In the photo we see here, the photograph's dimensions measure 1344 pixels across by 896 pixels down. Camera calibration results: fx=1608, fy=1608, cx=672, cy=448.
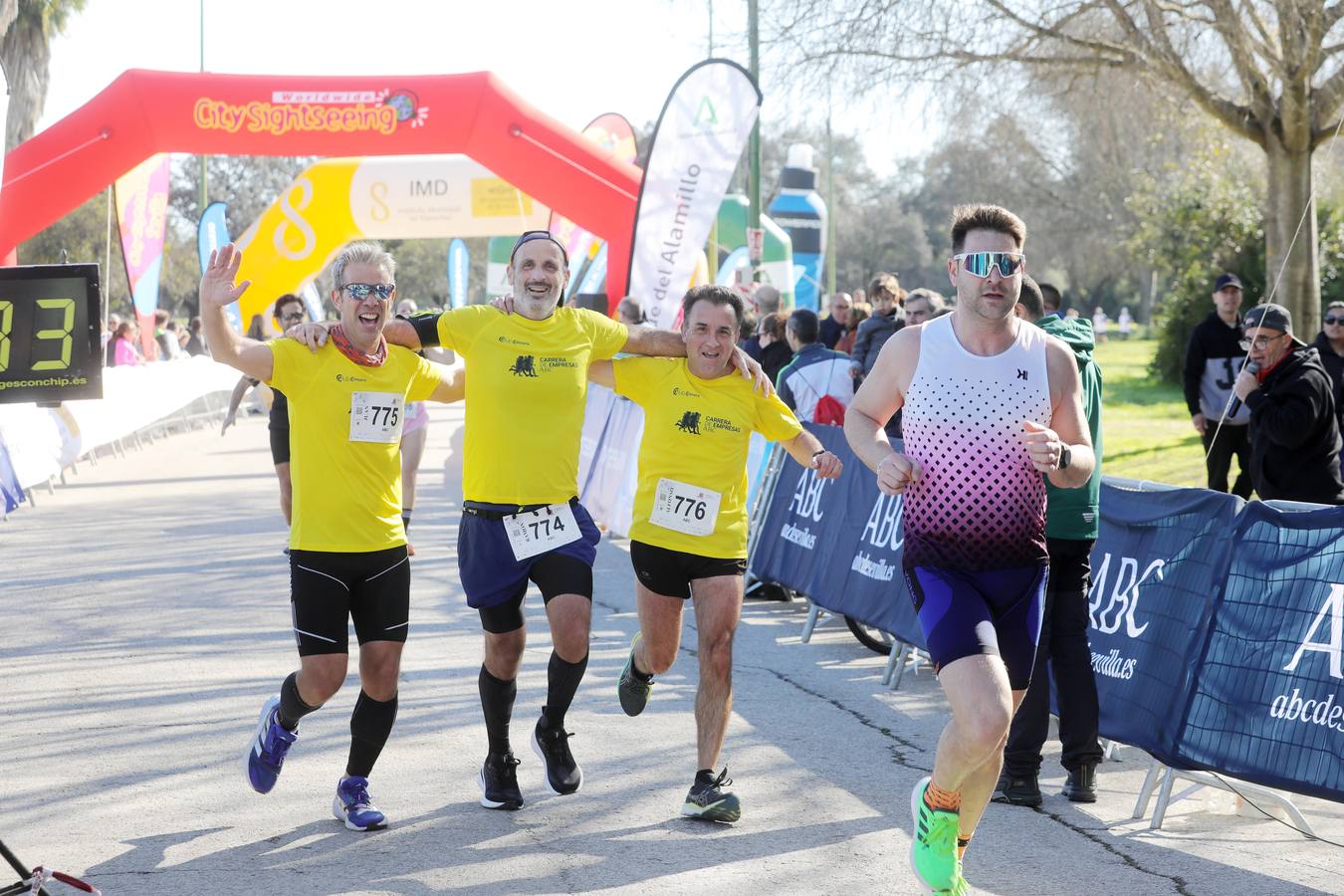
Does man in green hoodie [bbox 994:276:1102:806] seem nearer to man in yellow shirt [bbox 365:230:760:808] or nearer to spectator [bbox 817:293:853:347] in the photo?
man in yellow shirt [bbox 365:230:760:808]

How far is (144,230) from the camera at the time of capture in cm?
2731

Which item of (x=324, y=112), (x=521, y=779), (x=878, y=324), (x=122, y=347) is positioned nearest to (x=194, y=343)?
(x=122, y=347)

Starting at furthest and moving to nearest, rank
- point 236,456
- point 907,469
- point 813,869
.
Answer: point 236,456 → point 813,869 → point 907,469

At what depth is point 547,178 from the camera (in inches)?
695

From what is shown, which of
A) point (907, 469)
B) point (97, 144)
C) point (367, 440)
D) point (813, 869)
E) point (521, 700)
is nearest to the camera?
point (907, 469)

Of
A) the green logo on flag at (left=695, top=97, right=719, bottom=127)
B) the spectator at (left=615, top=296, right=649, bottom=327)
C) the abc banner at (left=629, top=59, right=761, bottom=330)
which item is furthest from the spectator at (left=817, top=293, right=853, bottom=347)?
the green logo on flag at (left=695, top=97, right=719, bottom=127)

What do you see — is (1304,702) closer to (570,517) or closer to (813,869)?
(813,869)

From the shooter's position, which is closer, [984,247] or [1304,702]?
[984,247]

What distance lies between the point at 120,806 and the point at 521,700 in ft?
7.09

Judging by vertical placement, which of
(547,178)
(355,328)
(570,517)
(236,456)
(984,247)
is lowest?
(236,456)

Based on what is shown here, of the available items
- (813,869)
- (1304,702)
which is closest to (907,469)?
(813,869)

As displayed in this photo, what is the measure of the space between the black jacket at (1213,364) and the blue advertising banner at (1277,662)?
20.6ft

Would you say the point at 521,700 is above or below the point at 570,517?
below

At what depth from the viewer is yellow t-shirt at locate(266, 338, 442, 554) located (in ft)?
17.8
